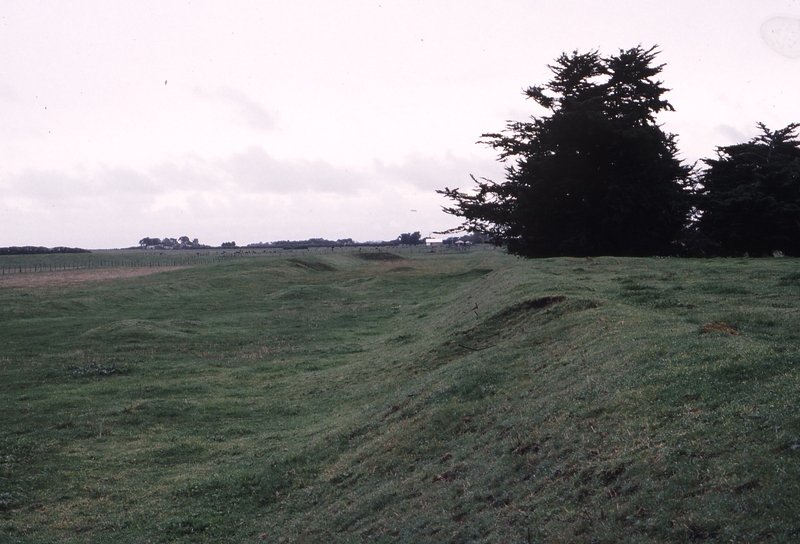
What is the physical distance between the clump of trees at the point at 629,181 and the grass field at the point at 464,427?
14.2m

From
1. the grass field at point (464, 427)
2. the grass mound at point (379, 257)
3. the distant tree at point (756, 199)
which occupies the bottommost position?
the grass field at point (464, 427)

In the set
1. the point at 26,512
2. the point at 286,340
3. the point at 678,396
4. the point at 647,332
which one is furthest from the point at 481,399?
the point at 286,340

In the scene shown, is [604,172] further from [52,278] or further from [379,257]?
[379,257]

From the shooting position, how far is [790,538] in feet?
15.0

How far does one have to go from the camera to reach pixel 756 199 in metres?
32.7

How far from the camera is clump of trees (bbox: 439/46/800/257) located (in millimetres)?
36281

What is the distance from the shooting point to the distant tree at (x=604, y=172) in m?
37.7

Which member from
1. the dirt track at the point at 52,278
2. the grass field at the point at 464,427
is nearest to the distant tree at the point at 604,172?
the grass field at the point at 464,427

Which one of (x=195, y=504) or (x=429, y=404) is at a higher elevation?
(x=429, y=404)

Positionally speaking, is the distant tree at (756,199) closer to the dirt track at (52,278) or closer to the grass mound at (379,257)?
the dirt track at (52,278)

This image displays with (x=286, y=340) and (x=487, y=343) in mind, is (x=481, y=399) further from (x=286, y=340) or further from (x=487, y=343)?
(x=286, y=340)

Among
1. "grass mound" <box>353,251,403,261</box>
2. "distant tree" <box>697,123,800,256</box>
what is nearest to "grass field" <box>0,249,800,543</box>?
"distant tree" <box>697,123,800,256</box>

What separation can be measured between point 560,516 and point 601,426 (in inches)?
74.1

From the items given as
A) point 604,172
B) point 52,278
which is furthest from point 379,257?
point 604,172
